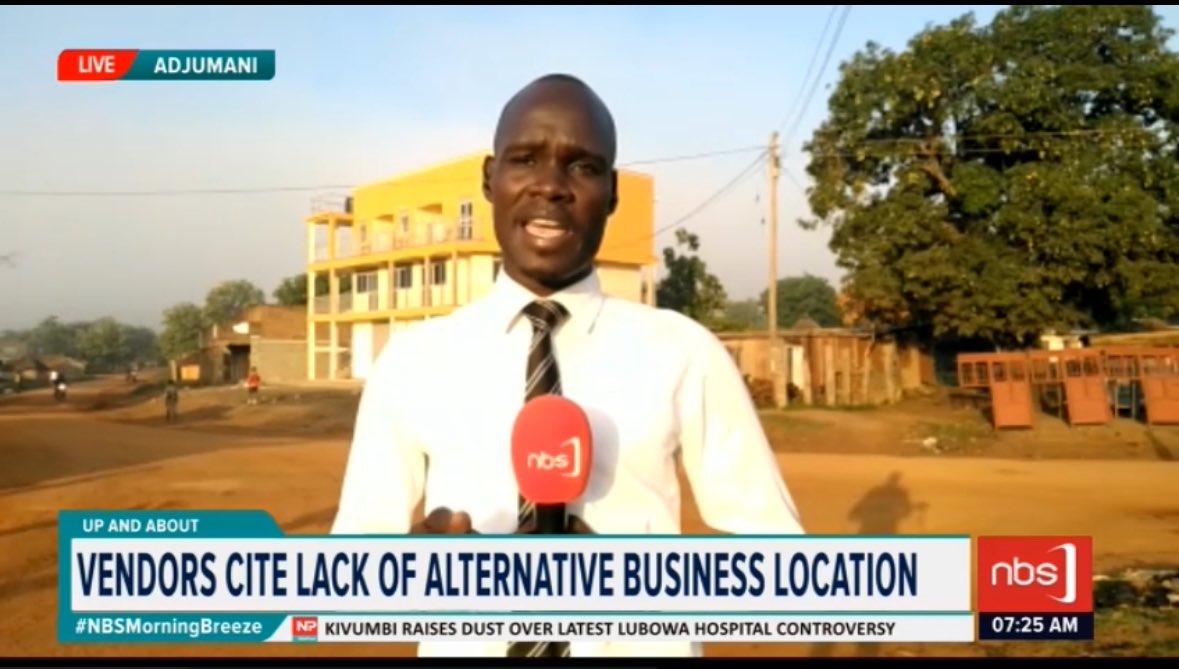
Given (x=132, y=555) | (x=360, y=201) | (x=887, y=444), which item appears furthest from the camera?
(x=887, y=444)

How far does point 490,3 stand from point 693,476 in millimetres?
1246

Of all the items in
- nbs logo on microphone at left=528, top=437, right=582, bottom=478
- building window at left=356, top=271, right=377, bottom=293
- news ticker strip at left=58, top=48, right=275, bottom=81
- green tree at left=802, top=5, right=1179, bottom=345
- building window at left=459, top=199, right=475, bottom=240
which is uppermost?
green tree at left=802, top=5, right=1179, bottom=345

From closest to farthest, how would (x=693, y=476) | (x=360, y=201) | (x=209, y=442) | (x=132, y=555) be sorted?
(x=693, y=476), (x=132, y=555), (x=360, y=201), (x=209, y=442)

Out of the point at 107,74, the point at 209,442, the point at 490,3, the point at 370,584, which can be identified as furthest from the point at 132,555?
the point at 209,442

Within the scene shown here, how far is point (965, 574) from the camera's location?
2.00 m

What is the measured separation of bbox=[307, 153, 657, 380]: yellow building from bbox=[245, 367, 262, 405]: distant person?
90cm

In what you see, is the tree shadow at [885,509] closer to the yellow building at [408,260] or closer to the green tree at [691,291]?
the green tree at [691,291]

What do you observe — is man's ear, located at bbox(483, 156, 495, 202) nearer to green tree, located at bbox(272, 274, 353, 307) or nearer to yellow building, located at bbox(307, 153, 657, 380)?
yellow building, located at bbox(307, 153, 657, 380)

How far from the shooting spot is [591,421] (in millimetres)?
1521

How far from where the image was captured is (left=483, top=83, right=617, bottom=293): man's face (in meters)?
1.50

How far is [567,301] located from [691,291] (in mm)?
2687

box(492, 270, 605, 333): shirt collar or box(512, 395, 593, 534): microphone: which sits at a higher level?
box(492, 270, 605, 333): shirt collar

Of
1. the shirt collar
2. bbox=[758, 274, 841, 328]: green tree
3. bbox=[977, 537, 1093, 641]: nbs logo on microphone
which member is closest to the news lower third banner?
bbox=[977, 537, 1093, 641]: nbs logo on microphone

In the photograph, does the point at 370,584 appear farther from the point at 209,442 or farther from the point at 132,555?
the point at 209,442
